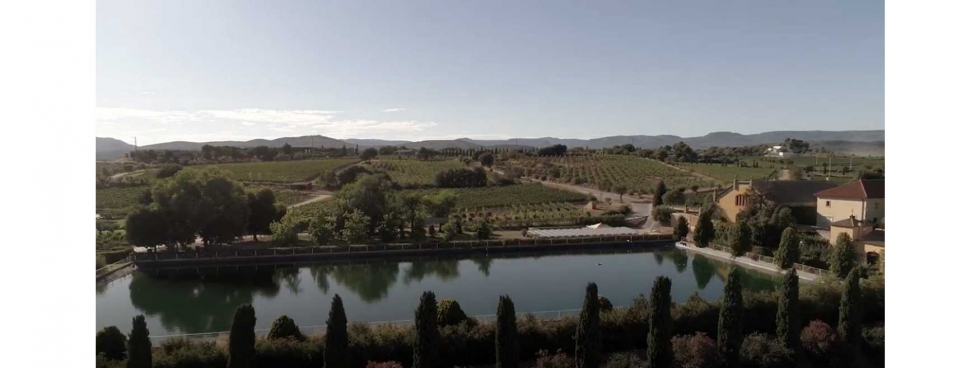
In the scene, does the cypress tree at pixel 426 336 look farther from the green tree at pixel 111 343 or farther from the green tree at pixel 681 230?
the green tree at pixel 681 230

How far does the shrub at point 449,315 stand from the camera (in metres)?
10.6

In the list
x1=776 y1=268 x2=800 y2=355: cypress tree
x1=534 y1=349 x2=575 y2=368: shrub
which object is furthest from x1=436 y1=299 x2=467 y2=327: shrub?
x1=776 y1=268 x2=800 y2=355: cypress tree

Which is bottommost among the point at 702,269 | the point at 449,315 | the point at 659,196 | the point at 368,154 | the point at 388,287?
the point at 388,287

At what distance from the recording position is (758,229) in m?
20.8

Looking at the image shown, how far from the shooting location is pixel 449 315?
420 inches

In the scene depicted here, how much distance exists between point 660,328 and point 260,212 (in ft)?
64.1

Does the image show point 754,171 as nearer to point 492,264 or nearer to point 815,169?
point 815,169

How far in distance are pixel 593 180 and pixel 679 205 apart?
58.9 ft

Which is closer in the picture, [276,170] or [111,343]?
[111,343]

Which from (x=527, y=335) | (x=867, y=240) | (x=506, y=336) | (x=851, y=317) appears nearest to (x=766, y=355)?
(x=851, y=317)

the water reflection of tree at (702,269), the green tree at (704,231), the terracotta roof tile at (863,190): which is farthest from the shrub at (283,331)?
the terracotta roof tile at (863,190)

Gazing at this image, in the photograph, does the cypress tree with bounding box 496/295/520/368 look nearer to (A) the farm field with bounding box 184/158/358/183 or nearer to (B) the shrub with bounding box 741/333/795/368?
(B) the shrub with bounding box 741/333/795/368

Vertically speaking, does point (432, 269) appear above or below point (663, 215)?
below

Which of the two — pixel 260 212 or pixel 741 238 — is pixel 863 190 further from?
pixel 260 212
